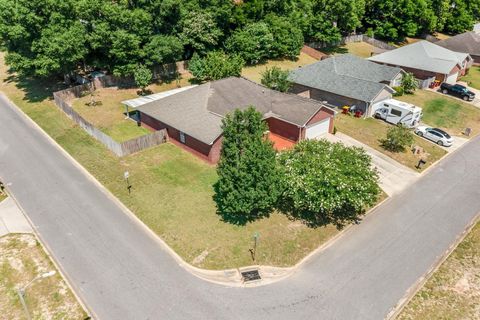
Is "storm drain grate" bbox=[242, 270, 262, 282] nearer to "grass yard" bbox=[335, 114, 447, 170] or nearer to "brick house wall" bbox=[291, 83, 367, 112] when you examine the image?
"grass yard" bbox=[335, 114, 447, 170]

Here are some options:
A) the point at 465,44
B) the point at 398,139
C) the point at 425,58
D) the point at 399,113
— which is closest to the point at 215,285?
the point at 398,139

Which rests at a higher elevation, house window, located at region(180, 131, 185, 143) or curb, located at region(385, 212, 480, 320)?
house window, located at region(180, 131, 185, 143)

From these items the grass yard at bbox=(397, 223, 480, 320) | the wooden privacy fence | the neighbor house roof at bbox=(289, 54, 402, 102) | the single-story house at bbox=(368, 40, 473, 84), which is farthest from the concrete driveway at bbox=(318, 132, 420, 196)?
the single-story house at bbox=(368, 40, 473, 84)

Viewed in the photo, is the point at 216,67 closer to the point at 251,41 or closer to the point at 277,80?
the point at 277,80

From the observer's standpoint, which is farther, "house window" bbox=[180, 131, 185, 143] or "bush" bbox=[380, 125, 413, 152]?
"bush" bbox=[380, 125, 413, 152]

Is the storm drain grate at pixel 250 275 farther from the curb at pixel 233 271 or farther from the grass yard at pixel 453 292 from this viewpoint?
the grass yard at pixel 453 292

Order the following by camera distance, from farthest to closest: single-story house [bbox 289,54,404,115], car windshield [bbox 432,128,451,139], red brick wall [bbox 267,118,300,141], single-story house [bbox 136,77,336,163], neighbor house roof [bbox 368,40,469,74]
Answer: neighbor house roof [bbox 368,40,469,74] → single-story house [bbox 289,54,404,115] → car windshield [bbox 432,128,451,139] → red brick wall [bbox 267,118,300,141] → single-story house [bbox 136,77,336,163]

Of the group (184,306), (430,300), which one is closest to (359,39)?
(430,300)

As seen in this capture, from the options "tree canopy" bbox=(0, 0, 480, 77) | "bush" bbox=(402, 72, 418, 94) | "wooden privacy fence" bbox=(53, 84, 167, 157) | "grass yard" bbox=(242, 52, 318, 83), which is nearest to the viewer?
"wooden privacy fence" bbox=(53, 84, 167, 157)
